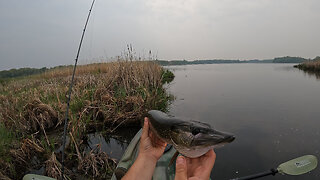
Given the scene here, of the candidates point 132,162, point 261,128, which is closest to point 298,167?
point 132,162

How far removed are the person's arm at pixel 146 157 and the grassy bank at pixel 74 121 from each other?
181 centimetres

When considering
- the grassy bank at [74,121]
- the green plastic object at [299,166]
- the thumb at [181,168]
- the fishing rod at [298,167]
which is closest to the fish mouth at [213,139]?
the thumb at [181,168]

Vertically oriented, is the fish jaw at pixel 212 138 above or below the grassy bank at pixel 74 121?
above

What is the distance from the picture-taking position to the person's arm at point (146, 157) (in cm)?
167

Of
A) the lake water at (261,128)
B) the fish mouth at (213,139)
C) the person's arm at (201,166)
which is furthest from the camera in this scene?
the lake water at (261,128)

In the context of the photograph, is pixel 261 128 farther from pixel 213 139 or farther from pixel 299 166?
pixel 213 139

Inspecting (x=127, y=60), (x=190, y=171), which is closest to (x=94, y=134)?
(x=127, y=60)

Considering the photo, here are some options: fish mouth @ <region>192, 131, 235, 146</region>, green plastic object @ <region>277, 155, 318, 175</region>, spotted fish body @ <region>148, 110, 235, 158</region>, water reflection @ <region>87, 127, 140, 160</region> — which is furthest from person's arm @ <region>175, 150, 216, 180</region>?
water reflection @ <region>87, 127, 140, 160</region>

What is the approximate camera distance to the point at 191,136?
43.5 inches

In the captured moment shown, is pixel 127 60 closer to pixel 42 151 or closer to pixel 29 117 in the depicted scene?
pixel 29 117

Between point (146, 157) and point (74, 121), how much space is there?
2.88 m

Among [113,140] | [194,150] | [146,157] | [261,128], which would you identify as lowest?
[261,128]

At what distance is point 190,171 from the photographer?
137 centimetres

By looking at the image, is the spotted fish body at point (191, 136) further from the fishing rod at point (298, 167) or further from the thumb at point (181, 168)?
the fishing rod at point (298, 167)
